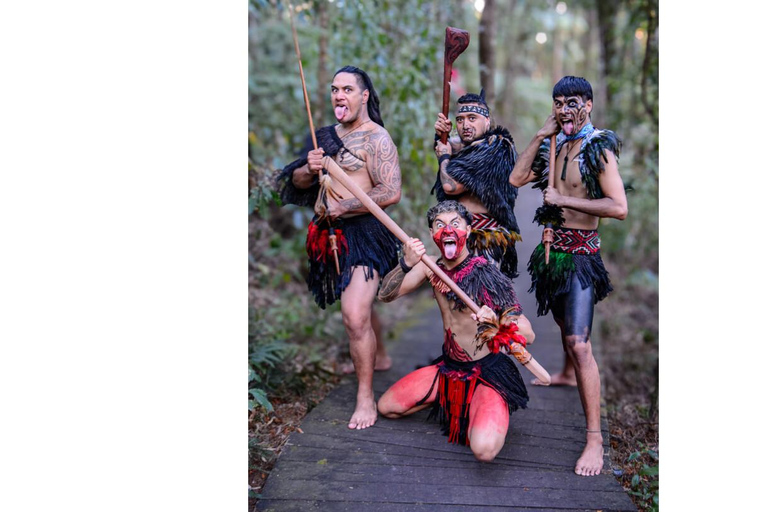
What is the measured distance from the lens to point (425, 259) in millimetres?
3148

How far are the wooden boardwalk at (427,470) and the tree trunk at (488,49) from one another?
2.96 metres

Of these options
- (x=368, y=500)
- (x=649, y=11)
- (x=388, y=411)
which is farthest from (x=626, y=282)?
(x=368, y=500)

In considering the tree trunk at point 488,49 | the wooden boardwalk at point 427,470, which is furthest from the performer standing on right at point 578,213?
the tree trunk at point 488,49

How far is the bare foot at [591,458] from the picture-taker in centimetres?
310

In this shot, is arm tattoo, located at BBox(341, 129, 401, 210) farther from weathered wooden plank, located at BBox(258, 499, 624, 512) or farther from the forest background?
weathered wooden plank, located at BBox(258, 499, 624, 512)

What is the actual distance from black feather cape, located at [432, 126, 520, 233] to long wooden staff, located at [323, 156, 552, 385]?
1.39 ft

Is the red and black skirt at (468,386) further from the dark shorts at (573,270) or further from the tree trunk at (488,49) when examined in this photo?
the tree trunk at (488,49)

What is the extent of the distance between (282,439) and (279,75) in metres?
5.19

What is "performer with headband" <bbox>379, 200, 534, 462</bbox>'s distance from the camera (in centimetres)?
310

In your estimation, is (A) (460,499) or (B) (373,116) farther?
(B) (373,116)

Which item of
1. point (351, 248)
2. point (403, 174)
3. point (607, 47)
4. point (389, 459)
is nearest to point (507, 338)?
point (389, 459)

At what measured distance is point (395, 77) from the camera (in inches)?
217

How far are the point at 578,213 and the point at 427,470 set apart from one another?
149cm

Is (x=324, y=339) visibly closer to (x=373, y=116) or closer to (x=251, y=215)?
(x=251, y=215)
